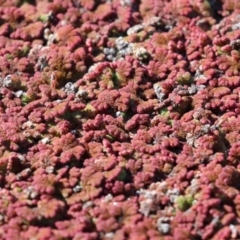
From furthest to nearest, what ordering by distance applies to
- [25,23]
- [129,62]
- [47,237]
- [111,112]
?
[25,23] → [129,62] → [111,112] → [47,237]

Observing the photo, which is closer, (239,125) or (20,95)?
(239,125)

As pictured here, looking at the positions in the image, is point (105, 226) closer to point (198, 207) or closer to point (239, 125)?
point (198, 207)

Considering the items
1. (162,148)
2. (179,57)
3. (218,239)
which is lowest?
(218,239)

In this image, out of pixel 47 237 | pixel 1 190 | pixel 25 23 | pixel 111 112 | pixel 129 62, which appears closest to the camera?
pixel 47 237

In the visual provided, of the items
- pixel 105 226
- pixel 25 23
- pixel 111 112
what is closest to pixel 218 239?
pixel 105 226

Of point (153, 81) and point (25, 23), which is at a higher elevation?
point (25, 23)

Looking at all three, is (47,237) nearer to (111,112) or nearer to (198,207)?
(198,207)
